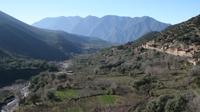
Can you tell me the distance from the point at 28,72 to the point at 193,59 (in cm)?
6623

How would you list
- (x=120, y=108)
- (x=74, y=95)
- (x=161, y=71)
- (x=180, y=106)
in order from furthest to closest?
(x=161, y=71) < (x=74, y=95) < (x=120, y=108) < (x=180, y=106)

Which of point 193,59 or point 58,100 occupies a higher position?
point 193,59

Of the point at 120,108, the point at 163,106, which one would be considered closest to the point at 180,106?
the point at 163,106

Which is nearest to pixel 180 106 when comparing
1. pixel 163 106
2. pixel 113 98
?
pixel 163 106

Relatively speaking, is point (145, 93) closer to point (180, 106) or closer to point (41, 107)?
point (41, 107)

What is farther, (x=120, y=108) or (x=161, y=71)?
(x=161, y=71)

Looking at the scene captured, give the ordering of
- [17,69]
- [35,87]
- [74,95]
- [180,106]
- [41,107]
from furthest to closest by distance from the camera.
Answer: [17,69], [35,87], [74,95], [41,107], [180,106]

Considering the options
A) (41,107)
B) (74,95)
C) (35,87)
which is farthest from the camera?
(35,87)

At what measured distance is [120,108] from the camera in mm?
57906

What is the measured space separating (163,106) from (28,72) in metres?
96.8

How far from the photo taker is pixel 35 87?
93375 millimetres

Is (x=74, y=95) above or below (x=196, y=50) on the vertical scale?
below

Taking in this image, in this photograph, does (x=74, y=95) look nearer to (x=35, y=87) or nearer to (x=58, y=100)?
(x=58, y=100)

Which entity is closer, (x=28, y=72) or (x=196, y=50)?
(x=196, y=50)
